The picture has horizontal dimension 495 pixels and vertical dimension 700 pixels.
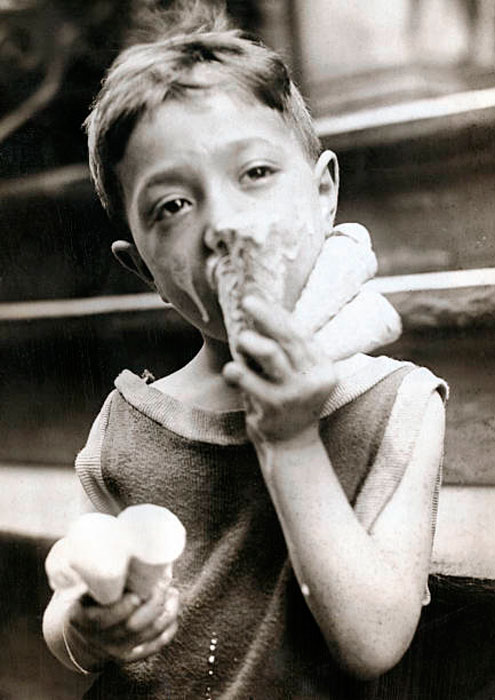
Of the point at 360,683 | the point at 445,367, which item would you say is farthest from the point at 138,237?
the point at 360,683

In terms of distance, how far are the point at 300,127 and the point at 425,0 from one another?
119 mm

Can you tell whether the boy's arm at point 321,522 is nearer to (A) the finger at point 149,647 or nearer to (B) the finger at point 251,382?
(B) the finger at point 251,382

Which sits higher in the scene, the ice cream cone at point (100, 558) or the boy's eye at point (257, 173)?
the boy's eye at point (257, 173)

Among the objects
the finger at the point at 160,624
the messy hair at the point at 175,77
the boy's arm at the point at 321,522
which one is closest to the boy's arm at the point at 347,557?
the boy's arm at the point at 321,522

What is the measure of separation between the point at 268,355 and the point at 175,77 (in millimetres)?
205

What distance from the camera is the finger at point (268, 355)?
47 cm

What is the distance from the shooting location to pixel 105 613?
518mm

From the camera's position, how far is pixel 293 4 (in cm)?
58

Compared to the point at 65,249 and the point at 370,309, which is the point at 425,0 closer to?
the point at 370,309

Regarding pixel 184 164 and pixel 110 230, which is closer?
pixel 184 164

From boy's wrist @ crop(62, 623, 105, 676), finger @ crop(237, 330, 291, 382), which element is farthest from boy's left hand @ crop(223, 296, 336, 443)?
boy's wrist @ crop(62, 623, 105, 676)

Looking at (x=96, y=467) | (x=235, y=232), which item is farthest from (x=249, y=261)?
(x=96, y=467)

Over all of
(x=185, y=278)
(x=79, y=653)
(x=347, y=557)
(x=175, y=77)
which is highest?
(x=175, y=77)

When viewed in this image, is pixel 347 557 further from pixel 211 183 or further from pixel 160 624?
pixel 211 183
